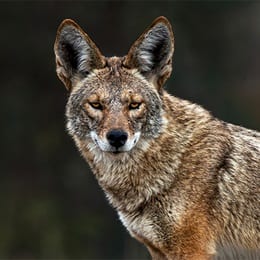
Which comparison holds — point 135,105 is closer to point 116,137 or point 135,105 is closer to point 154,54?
point 116,137

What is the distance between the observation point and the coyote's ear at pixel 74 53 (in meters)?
7.21

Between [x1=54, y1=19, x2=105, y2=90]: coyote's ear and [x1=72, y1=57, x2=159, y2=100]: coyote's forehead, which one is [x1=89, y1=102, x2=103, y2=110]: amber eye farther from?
[x1=54, y1=19, x2=105, y2=90]: coyote's ear

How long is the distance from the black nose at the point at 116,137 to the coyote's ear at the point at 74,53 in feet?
2.40

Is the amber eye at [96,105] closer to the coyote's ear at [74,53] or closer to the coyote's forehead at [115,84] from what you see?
the coyote's forehead at [115,84]

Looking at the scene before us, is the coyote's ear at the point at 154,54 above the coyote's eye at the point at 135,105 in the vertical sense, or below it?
above

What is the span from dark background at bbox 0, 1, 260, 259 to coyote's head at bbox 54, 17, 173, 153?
10.6m

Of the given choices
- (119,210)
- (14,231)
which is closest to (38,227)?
(14,231)

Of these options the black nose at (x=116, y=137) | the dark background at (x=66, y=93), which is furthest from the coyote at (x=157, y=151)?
the dark background at (x=66, y=93)

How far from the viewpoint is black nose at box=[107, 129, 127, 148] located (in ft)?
22.4

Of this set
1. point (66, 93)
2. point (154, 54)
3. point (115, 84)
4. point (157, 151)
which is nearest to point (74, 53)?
point (115, 84)

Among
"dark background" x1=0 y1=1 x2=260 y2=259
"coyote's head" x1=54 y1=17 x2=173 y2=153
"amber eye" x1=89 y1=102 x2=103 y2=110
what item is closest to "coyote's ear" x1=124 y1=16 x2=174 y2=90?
"coyote's head" x1=54 y1=17 x2=173 y2=153

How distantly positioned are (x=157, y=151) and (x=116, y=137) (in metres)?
0.55

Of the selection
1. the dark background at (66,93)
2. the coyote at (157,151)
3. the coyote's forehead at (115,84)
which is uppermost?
the coyote's forehead at (115,84)

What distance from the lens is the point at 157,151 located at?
23.9 feet
